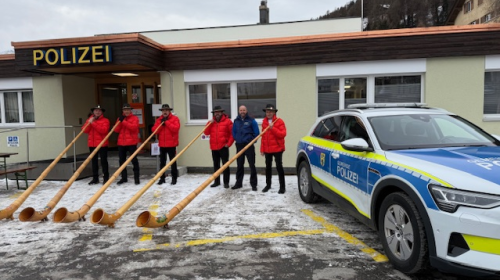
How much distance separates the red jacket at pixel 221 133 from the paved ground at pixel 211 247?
183cm

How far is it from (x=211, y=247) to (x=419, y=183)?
252 cm

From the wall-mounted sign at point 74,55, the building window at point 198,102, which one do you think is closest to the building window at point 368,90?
the building window at point 198,102

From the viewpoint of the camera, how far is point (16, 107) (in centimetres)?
1078

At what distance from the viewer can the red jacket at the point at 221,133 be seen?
25.7 feet

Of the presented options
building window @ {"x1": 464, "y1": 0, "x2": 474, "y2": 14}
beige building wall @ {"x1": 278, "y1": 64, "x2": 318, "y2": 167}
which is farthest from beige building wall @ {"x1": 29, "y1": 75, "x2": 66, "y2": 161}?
building window @ {"x1": 464, "y1": 0, "x2": 474, "y2": 14}

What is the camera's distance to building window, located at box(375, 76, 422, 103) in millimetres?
8915

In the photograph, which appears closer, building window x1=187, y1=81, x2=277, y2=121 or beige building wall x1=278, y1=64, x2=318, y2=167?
beige building wall x1=278, y1=64, x2=318, y2=167

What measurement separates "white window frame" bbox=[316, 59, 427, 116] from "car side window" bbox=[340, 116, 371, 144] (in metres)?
4.25

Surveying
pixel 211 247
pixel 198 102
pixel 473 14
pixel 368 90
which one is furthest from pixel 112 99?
pixel 473 14

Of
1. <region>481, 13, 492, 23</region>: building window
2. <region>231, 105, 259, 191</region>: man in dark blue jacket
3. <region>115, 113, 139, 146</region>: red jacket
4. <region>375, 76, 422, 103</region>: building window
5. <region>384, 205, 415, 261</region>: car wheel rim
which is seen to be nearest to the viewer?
<region>384, 205, 415, 261</region>: car wheel rim

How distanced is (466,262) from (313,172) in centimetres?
315

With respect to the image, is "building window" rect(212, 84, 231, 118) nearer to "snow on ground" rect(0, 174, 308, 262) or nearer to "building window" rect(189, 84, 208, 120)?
"building window" rect(189, 84, 208, 120)

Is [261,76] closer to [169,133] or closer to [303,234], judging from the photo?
[169,133]

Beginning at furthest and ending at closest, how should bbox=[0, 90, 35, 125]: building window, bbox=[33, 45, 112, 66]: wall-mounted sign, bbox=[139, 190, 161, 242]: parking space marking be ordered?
bbox=[0, 90, 35, 125]: building window → bbox=[33, 45, 112, 66]: wall-mounted sign → bbox=[139, 190, 161, 242]: parking space marking
